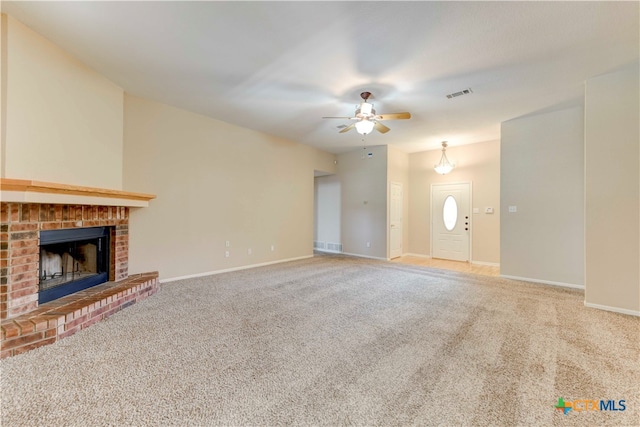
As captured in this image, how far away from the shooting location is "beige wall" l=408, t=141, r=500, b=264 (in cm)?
621

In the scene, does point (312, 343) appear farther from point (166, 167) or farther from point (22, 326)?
point (166, 167)

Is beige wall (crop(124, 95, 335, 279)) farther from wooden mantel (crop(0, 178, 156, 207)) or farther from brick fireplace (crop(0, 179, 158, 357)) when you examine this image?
brick fireplace (crop(0, 179, 158, 357))

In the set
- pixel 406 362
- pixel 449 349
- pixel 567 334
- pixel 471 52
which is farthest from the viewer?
pixel 471 52

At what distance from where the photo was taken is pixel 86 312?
8.88 ft

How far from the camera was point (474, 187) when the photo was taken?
257 inches

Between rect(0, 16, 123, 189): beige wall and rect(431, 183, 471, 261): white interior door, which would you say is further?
rect(431, 183, 471, 261): white interior door

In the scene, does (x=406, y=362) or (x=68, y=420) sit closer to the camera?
(x=68, y=420)

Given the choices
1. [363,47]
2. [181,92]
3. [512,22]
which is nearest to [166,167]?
[181,92]

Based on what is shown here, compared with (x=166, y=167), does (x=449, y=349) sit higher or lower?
lower

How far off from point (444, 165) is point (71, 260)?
7479mm

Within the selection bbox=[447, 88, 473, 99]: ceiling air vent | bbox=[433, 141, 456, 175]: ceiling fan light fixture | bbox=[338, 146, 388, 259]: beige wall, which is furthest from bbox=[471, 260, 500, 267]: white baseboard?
bbox=[447, 88, 473, 99]: ceiling air vent

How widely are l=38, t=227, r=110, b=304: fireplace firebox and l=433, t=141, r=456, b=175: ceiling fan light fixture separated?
22.8ft

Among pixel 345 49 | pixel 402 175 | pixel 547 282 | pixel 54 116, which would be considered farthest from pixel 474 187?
pixel 54 116

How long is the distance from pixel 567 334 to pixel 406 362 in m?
1.88
